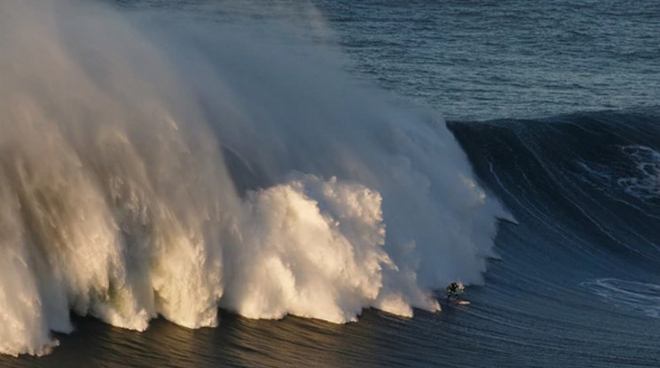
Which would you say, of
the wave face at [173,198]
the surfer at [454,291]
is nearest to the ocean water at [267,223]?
the wave face at [173,198]

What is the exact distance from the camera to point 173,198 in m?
17.8

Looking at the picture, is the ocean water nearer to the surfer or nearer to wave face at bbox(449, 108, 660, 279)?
wave face at bbox(449, 108, 660, 279)

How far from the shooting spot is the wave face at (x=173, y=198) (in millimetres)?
16359

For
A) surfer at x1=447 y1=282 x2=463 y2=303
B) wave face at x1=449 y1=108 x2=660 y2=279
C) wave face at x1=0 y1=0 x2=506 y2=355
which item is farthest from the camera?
wave face at x1=449 y1=108 x2=660 y2=279

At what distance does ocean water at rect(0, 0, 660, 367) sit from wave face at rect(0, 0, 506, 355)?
0.03m

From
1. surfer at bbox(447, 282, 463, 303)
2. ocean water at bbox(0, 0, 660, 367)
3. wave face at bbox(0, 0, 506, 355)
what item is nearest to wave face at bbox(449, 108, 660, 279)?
ocean water at bbox(0, 0, 660, 367)

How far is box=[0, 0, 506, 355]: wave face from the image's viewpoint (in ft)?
53.7

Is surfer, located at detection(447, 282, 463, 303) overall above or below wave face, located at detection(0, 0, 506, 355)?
below

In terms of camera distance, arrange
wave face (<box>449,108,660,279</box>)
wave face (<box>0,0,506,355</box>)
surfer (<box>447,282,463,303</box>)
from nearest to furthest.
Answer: wave face (<box>0,0,506,355</box>) → surfer (<box>447,282,463,303</box>) → wave face (<box>449,108,660,279</box>)

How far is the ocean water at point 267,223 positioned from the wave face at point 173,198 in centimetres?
3

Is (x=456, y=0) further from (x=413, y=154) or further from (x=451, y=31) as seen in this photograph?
(x=413, y=154)

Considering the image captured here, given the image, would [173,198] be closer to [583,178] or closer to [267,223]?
[267,223]

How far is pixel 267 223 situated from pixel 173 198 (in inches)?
62.7

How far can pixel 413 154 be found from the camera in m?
26.8
